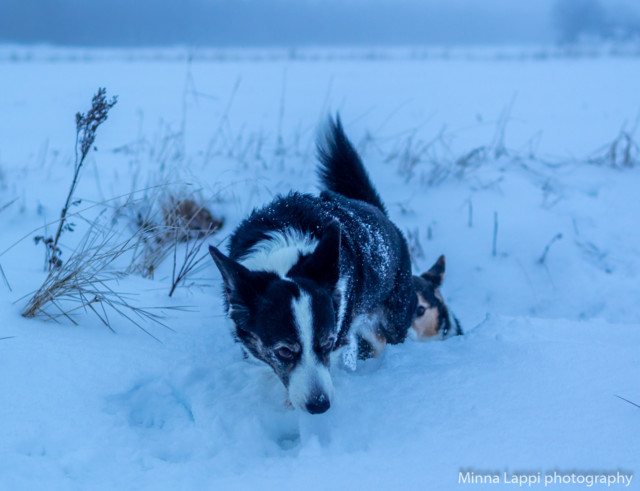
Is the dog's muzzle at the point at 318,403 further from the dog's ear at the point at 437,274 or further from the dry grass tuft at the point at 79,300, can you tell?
the dog's ear at the point at 437,274

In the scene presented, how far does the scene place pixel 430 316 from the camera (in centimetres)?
341

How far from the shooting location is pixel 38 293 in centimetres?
225

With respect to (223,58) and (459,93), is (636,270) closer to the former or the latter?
(459,93)

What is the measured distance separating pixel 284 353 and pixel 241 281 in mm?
348

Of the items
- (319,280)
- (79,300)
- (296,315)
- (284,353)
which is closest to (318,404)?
(284,353)

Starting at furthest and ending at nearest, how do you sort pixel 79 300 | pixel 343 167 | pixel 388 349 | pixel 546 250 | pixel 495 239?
pixel 495 239, pixel 546 250, pixel 343 167, pixel 388 349, pixel 79 300

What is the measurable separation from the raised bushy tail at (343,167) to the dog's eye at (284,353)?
1.45 m

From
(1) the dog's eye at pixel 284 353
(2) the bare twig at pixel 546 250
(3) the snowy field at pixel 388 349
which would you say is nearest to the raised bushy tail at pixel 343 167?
(3) the snowy field at pixel 388 349

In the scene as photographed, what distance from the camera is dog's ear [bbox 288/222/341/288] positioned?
6.47 feet

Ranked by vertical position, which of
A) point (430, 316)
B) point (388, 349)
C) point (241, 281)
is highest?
point (241, 281)

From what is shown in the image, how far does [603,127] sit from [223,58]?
1096 centimetres

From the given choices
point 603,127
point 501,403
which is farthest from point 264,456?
point 603,127

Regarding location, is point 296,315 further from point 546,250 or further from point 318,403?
point 546,250

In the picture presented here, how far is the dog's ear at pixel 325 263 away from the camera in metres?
1.97
